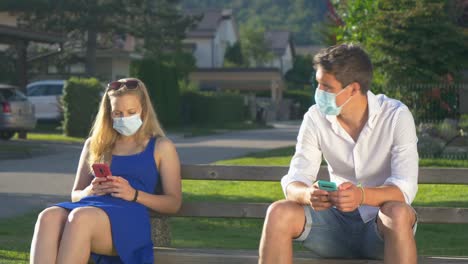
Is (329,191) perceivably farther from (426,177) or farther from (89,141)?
(89,141)

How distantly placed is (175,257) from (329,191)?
1198 millimetres

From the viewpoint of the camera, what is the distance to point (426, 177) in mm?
6820

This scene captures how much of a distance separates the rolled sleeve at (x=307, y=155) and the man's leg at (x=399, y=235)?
0.69 meters

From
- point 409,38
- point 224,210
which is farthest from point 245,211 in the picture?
point 409,38

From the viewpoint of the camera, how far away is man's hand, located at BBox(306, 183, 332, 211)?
18.6 ft

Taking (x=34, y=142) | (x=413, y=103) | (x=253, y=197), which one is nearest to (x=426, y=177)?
(x=253, y=197)

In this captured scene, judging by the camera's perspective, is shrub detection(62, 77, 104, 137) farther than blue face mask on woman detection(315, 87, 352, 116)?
Yes

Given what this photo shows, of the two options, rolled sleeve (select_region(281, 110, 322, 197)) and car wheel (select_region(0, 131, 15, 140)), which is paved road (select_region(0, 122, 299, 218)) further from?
rolled sleeve (select_region(281, 110, 322, 197))

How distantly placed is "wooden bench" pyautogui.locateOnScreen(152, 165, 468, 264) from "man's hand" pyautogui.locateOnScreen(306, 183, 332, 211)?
0.49m

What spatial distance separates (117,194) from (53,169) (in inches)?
533

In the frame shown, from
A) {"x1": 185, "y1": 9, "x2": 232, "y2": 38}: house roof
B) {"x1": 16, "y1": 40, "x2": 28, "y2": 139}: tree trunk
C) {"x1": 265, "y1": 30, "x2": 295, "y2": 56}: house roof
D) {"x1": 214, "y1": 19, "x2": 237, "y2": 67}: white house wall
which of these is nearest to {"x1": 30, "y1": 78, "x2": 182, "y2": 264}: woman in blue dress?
{"x1": 16, "y1": 40, "x2": 28, "y2": 139}: tree trunk

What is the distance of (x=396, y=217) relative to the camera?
557cm

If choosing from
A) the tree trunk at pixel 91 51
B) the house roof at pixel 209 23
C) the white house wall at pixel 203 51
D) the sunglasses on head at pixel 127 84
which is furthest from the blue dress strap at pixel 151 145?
the white house wall at pixel 203 51

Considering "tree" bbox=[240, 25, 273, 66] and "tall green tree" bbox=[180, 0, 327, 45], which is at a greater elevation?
"tall green tree" bbox=[180, 0, 327, 45]
